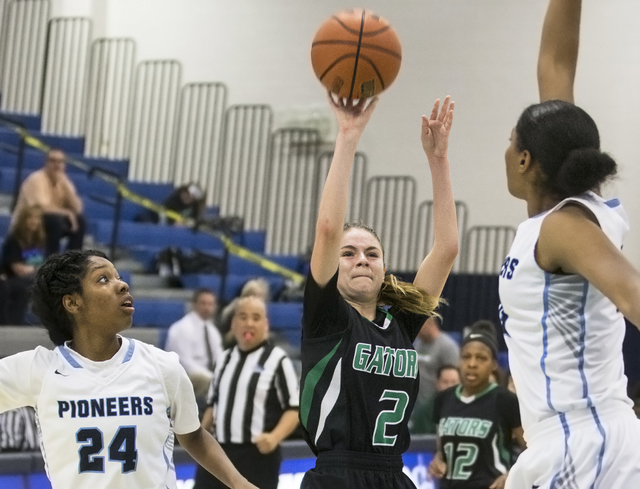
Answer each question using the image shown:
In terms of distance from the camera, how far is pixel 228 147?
12.5 metres

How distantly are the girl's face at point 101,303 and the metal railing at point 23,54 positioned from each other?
9543 millimetres

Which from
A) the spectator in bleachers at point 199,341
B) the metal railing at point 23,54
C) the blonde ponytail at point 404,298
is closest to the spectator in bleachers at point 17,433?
the spectator in bleachers at point 199,341

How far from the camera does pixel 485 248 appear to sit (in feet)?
35.8

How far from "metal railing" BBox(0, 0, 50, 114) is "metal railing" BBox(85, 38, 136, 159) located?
2.29 ft

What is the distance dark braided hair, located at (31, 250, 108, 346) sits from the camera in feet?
10.5

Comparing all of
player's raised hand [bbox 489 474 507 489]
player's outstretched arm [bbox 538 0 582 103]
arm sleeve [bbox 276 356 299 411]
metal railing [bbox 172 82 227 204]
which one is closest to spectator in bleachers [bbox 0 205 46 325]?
arm sleeve [bbox 276 356 299 411]

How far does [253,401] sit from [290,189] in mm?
6903

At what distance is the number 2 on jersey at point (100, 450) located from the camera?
2.96 m

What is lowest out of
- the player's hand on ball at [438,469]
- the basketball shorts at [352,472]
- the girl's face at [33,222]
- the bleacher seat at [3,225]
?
the player's hand on ball at [438,469]

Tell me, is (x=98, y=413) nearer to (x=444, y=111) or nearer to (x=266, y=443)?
(x=444, y=111)

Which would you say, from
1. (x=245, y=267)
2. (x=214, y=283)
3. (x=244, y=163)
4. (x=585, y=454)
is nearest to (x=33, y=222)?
(x=214, y=283)

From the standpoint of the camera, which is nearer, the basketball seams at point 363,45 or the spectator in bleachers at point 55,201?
the basketball seams at point 363,45

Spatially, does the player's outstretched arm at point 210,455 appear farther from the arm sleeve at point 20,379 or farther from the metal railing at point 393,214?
the metal railing at point 393,214

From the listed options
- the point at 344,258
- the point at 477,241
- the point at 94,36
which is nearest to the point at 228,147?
the point at 94,36
